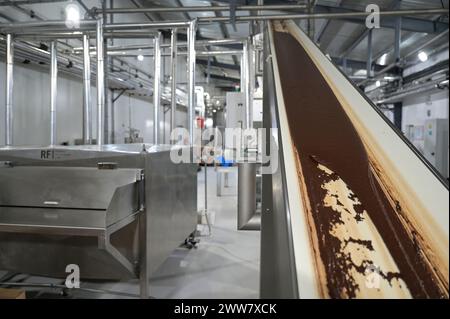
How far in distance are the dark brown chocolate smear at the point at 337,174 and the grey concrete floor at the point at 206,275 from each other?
3.63ft

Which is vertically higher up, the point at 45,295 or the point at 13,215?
the point at 13,215

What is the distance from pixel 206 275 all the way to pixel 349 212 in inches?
67.3

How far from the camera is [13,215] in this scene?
142cm

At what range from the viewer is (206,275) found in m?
2.11

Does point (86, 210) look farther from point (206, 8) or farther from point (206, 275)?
point (206, 8)

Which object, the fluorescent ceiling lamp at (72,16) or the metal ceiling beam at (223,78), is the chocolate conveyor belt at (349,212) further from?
the metal ceiling beam at (223,78)

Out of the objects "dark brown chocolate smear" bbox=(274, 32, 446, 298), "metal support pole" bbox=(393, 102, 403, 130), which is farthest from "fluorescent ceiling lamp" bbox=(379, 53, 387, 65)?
"dark brown chocolate smear" bbox=(274, 32, 446, 298)

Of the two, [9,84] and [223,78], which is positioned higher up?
[223,78]

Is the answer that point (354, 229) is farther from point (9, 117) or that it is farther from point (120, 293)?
point (9, 117)

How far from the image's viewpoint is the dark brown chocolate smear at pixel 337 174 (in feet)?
1.57

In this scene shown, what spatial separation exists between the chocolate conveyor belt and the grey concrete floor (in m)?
1.19

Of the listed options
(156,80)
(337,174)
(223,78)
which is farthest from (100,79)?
(223,78)
